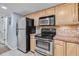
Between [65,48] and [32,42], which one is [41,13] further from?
[65,48]

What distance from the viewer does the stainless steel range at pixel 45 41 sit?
5.71 feet

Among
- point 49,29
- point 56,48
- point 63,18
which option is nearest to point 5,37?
point 49,29

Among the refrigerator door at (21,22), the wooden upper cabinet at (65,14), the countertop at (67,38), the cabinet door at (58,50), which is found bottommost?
the cabinet door at (58,50)

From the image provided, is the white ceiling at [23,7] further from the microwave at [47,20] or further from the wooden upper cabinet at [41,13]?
the microwave at [47,20]

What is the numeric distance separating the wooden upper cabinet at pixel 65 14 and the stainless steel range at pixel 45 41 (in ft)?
0.63

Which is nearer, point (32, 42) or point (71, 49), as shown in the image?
point (71, 49)

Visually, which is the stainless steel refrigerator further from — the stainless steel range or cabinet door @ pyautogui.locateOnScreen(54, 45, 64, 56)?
cabinet door @ pyautogui.locateOnScreen(54, 45, 64, 56)

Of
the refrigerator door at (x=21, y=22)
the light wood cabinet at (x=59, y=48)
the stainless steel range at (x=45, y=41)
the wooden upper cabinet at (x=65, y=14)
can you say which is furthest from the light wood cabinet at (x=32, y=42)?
the wooden upper cabinet at (x=65, y=14)

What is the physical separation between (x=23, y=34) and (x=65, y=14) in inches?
29.8

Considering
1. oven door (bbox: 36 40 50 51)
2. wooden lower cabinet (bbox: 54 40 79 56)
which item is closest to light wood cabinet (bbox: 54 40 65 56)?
→ wooden lower cabinet (bbox: 54 40 79 56)

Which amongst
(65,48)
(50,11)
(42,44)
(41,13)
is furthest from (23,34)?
(65,48)

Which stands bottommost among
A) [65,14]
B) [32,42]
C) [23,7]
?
[32,42]

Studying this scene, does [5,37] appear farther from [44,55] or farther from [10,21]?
[44,55]

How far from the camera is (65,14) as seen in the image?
1.67 metres
